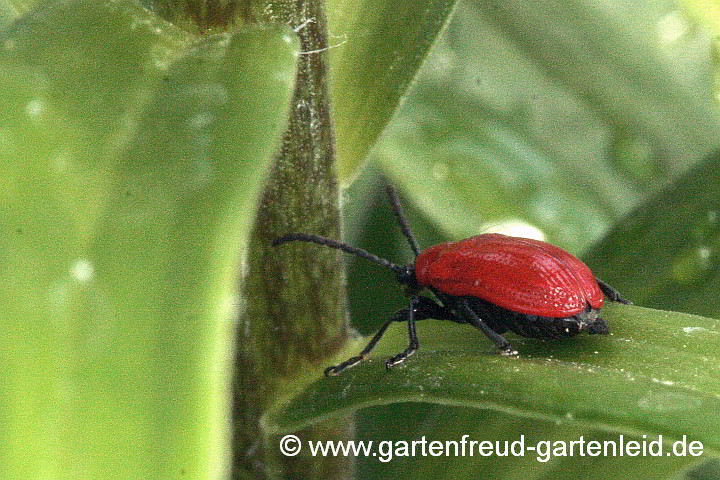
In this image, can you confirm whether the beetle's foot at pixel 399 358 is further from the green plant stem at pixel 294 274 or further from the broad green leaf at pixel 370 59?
the broad green leaf at pixel 370 59

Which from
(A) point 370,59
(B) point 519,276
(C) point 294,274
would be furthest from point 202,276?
(B) point 519,276

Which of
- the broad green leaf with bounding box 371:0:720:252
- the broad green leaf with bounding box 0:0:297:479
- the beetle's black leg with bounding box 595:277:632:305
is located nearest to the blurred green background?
the broad green leaf with bounding box 0:0:297:479

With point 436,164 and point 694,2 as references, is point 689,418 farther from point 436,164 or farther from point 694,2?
point 436,164

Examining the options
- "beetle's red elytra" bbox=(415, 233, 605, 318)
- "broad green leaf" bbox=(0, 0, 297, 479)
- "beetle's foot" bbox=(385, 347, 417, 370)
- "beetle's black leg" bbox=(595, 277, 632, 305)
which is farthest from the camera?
"beetle's black leg" bbox=(595, 277, 632, 305)

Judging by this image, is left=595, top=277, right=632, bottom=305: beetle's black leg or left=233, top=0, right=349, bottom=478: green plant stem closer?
left=233, top=0, right=349, bottom=478: green plant stem

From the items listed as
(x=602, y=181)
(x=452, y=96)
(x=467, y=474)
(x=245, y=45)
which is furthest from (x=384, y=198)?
(x=245, y=45)

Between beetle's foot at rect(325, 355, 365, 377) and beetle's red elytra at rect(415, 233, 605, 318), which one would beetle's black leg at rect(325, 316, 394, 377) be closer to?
beetle's foot at rect(325, 355, 365, 377)
